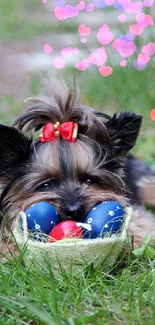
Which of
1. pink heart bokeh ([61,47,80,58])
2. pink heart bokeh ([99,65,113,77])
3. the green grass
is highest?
pink heart bokeh ([61,47,80,58])

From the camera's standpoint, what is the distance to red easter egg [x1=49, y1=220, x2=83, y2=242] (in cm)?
381

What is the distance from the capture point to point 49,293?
11.2 ft

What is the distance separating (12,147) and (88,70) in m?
4.05

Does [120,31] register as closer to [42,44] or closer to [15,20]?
[42,44]

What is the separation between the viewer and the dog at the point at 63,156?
13.2 feet

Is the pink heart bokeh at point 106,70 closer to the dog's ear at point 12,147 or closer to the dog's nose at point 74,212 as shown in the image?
the dog's ear at point 12,147

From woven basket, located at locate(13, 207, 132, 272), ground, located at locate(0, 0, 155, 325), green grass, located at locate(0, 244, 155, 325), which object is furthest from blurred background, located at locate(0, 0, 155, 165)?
green grass, located at locate(0, 244, 155, 325)

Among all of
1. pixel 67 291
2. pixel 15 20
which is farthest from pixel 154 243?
pixel 15 20

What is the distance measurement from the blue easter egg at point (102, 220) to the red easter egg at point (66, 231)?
2.1 inches

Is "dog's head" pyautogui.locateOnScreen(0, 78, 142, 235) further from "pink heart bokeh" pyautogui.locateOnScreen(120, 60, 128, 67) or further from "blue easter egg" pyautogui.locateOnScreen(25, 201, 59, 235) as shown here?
"pink heart bokeh" pyautogui.locateOnScreen(120, 60, 128, 67)

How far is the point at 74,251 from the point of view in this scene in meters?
3.67
